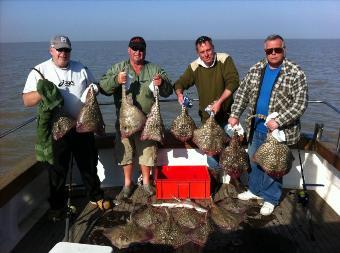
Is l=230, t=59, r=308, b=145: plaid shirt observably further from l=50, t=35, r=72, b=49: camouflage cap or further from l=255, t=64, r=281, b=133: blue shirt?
l=50, t=35, r=72, b=49: camouflage cap

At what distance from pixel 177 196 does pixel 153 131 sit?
1170 millimetres

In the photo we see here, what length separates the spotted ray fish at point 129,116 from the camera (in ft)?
16.2

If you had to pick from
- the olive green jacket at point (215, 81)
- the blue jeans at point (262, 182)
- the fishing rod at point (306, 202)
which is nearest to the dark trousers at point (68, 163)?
the olive green jacket at point (215, 81)

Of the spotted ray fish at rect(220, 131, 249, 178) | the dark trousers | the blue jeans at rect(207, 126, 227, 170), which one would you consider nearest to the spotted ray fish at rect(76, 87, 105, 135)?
the dark trousers

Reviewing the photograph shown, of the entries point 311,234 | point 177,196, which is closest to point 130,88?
point 177,196

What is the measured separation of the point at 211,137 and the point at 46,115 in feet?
7.21

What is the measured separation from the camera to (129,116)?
16.3 ft

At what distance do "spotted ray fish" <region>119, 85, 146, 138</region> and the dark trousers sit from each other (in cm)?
52

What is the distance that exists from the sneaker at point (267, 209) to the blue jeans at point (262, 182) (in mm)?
63

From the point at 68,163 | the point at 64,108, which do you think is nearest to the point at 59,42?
the point at 64,108

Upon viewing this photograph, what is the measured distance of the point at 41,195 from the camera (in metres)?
5.40

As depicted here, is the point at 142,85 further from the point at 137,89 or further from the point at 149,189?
the point at 149,189

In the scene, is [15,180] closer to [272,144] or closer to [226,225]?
[226,225]

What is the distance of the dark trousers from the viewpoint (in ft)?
16.0
